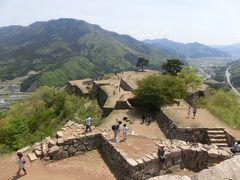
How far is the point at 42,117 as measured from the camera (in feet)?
141

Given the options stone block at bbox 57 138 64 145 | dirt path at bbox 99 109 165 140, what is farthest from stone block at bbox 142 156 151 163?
dirt path at bbox 99 109 165 140

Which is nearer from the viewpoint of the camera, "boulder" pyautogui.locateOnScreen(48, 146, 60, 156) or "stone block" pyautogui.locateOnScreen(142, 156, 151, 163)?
"stone block" pyautogui.locateOnScreen(142, 156, 151, 163)

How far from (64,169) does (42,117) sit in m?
27.8

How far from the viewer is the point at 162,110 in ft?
95.6

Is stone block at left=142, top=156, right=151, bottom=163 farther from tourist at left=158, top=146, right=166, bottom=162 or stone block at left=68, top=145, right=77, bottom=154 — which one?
stone block at left=68, top=145, right=77, bottom=154

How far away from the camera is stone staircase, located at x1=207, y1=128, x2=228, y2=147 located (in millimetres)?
22283

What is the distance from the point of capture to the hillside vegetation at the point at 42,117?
32.5 meters

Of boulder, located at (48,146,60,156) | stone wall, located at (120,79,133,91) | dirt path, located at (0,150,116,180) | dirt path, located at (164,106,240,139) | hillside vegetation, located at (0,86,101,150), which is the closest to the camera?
dirt path, located at (0,150,116,180)

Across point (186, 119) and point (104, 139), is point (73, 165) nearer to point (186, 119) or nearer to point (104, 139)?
point (104, 139)

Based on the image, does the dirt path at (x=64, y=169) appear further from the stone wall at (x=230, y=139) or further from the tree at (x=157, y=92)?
the tree at (x=157, y=92)

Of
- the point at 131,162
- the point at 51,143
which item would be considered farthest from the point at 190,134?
the point at 51,143

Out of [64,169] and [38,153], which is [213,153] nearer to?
[64,169]

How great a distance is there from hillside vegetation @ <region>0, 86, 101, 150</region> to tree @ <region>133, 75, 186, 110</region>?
5653mm

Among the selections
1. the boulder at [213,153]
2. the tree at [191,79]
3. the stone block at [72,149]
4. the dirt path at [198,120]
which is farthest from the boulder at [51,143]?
the tree at [191,79]
